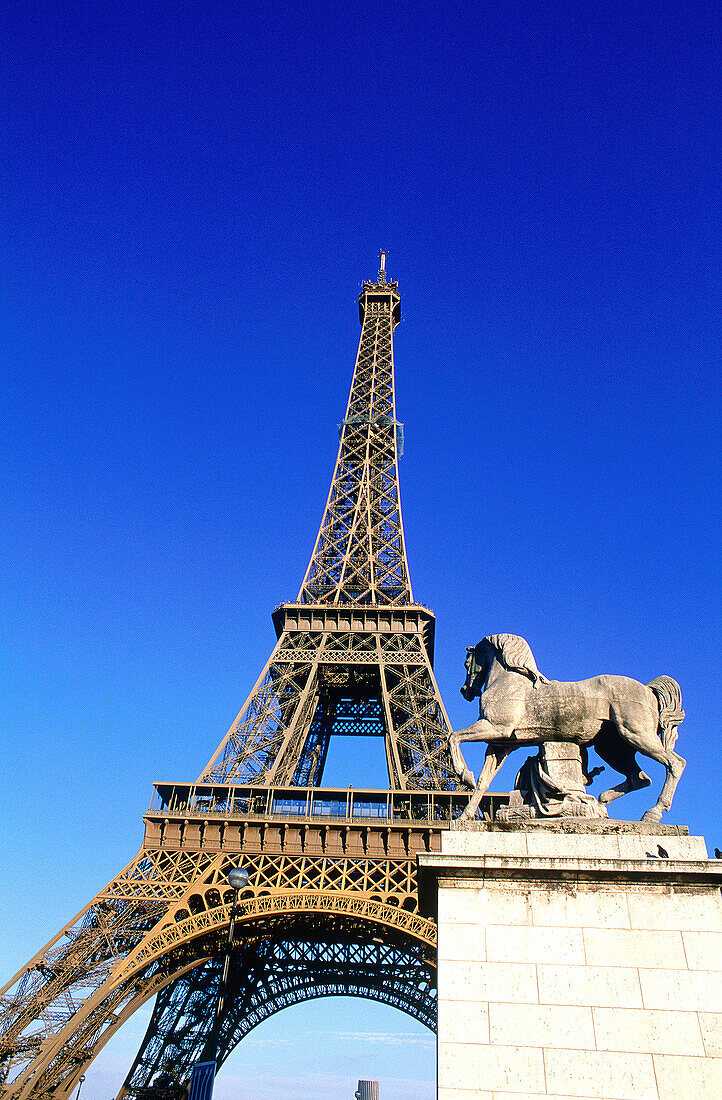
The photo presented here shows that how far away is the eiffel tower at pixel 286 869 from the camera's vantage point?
25.6m

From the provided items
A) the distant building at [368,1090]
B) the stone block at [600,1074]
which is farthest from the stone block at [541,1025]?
the distant building at [368,1090]

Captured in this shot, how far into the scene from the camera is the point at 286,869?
29.1 m

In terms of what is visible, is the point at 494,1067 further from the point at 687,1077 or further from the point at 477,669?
the point at 477,669

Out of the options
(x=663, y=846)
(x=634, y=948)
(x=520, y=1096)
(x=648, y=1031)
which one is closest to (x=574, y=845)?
(x=663, y=846)

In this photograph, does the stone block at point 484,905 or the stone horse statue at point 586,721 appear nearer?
the stone block at point 484,905

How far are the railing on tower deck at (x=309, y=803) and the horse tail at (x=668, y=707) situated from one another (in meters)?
21.0

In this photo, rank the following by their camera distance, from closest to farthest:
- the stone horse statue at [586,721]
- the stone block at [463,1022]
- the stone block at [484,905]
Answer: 1. the stone block at [463,1022]
2. the stone block at [484,905]
3. the stone horse statue at [586,721]

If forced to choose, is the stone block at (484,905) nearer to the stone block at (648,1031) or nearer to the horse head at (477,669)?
the stone block at (648,1031)

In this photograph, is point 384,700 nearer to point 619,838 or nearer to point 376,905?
point 376,905

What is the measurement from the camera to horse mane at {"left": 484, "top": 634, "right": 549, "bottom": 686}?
10.6 m

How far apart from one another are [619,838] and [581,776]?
1302mm

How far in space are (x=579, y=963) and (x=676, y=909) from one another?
128cm

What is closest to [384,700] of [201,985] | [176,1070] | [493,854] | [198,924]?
[198,924]

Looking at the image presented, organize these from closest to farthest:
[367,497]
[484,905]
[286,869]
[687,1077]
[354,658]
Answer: [687,1077] < [484,905] < [286,869] < [354,658] < [367,497]
